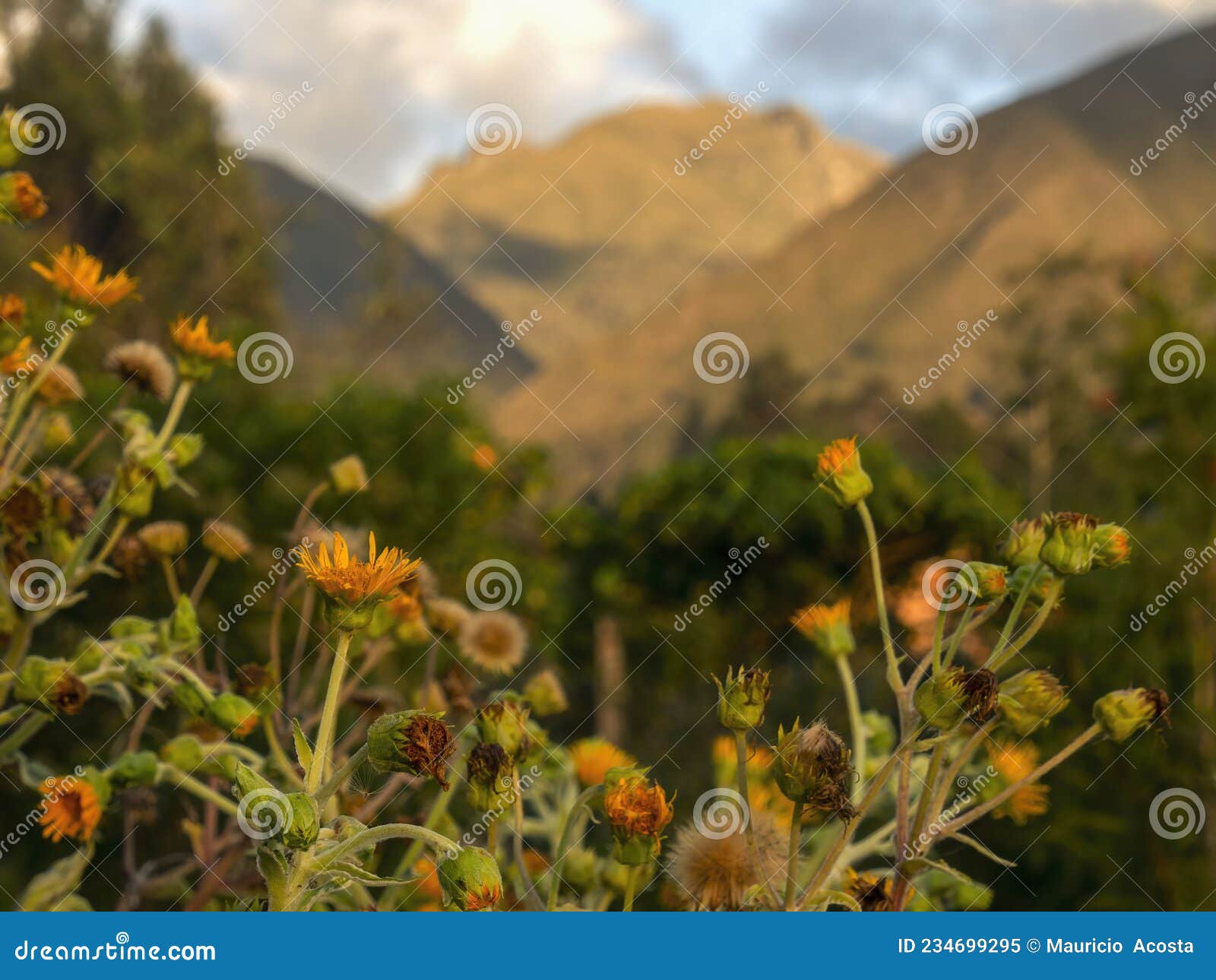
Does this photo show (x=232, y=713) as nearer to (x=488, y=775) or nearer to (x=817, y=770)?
(x=488, y=775)

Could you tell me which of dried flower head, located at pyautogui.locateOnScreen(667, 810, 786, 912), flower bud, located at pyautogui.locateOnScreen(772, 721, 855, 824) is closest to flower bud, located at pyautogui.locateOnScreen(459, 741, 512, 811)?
dried flower head, located at pyautogui.locateOnScreen(667, 810, 786, 912)

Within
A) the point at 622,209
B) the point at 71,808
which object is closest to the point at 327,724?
the point at 71,808

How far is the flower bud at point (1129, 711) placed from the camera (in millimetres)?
1125

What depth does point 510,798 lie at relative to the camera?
43.5 inches

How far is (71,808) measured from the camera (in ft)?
4.03

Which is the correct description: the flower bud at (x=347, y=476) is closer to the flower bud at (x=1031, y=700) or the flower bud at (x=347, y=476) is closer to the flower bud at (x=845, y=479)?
the flower bud at (x=845, y=479)

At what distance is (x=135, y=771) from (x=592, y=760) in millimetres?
592

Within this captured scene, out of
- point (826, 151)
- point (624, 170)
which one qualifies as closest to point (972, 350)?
point (624, 170)

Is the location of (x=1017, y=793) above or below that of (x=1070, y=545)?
below

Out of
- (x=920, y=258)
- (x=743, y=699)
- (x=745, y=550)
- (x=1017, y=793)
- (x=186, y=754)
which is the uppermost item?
(x=920, y=258)

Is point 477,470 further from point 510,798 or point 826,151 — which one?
point 826,151

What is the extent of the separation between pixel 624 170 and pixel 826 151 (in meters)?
18.7

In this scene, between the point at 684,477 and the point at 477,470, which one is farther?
the point at 684,477

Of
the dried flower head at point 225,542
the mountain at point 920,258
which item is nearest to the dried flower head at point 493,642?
the dried flower head at point 225,542
